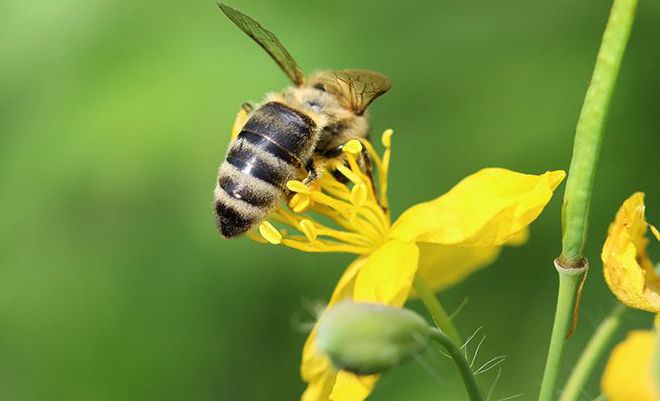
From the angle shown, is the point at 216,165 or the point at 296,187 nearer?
the point at 296,187

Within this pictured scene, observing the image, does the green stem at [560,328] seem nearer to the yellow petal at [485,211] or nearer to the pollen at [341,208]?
the yellow petal at [485,211]

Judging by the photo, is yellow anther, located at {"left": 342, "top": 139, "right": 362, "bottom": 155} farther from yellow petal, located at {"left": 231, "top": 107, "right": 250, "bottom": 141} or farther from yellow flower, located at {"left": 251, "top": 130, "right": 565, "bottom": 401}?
yellow petal, located at {"left": 231, "top": 107, "right": 250, "bottom": 141}

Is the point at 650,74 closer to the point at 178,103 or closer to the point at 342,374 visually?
the point at 178,103

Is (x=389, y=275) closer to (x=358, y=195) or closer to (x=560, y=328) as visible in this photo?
(x=358, y=195)

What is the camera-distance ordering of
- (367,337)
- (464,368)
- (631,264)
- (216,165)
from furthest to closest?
(216,165)
(631,264)
(464,368)
(367,337)

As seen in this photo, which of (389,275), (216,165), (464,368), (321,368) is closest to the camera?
(464,368)

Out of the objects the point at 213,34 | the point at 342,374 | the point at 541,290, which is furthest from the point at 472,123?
the point at 342,374

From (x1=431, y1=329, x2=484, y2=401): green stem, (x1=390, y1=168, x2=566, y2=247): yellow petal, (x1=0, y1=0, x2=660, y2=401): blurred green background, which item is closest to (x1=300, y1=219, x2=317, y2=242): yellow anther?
(x1=390, y1=168, x2=566, y2=247): yellow petal

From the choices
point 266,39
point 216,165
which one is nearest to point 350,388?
point 266,39

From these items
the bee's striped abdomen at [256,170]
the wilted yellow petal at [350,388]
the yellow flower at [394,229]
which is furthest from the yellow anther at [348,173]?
the wilted yellow petal at [350,388]
